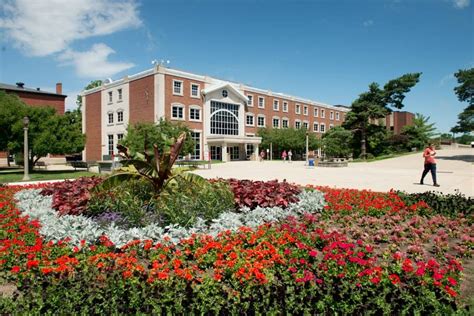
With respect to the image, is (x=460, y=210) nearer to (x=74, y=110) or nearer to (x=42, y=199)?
(x=42, y=199)

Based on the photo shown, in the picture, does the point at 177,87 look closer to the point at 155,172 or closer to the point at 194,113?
the point at 194,113

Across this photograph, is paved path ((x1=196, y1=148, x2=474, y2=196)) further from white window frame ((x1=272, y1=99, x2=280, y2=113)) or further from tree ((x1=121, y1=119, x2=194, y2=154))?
white window frame ((x1=272, y1=99, x2=280, y2=113))

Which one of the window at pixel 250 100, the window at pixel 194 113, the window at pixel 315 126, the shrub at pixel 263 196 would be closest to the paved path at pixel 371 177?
the shrub at pixel 263 196

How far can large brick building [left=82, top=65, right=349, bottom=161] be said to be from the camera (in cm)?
4044

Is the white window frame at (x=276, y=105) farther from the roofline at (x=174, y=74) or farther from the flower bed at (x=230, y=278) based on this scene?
the flower bed at (x=230, y=278)

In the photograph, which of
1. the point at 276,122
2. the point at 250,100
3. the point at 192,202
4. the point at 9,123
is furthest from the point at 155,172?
the point at 276,122

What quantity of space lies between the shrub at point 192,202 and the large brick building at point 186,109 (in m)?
32.7

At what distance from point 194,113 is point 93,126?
700 inches

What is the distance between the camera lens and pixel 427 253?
4.78 m

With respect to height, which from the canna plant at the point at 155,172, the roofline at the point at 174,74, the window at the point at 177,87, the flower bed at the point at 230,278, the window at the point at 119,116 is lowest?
the flower bed at the point at 230,278

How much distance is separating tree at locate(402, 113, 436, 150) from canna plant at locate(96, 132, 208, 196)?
45691mm

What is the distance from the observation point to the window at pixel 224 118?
45938 millimetres

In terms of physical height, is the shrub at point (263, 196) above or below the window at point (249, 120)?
below

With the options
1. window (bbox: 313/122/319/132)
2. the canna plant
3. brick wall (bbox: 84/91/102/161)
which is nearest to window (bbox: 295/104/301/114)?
window (bbox: 313/122/319/132)
